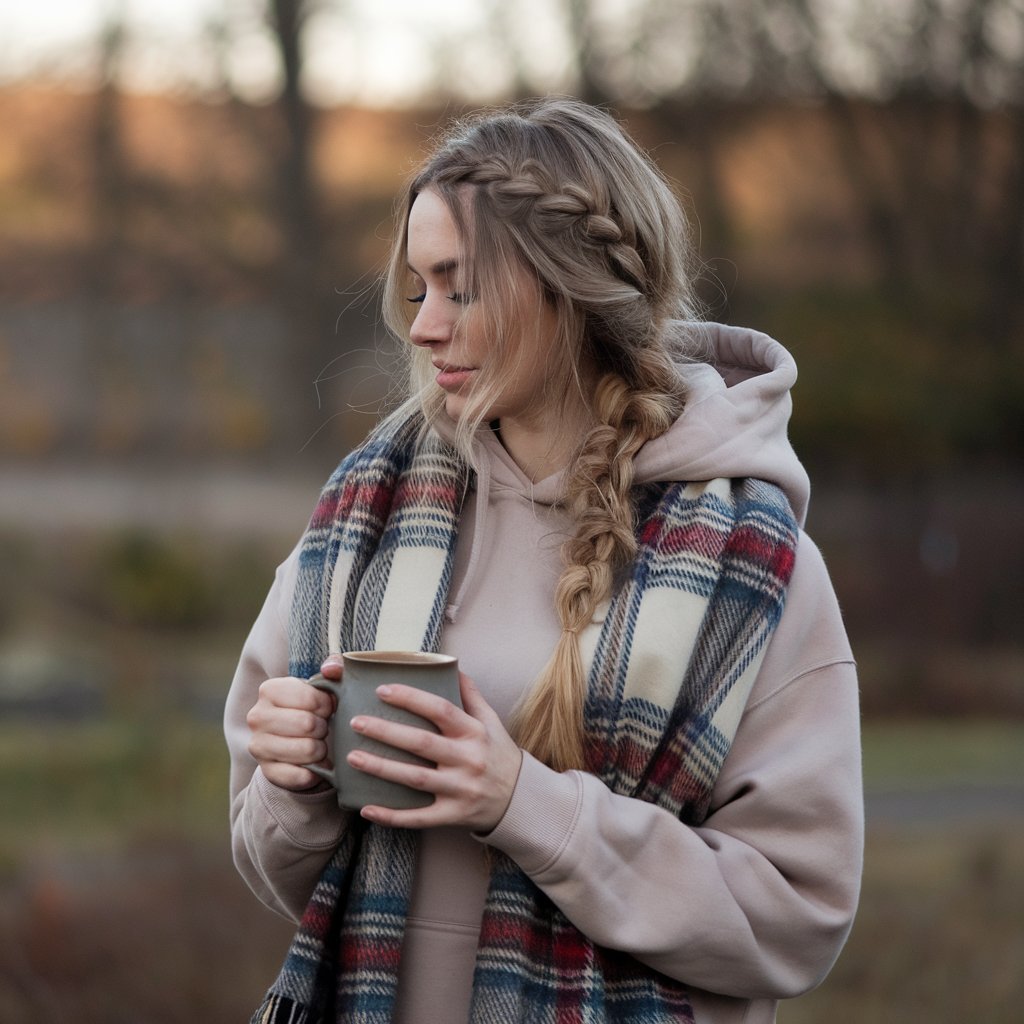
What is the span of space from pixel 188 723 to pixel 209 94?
225cm

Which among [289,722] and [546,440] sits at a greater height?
[546,440]

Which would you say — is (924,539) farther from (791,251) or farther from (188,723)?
(188,723)

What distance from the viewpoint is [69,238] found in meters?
5.02

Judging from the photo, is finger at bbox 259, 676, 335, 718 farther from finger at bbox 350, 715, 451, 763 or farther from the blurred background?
the blurred background

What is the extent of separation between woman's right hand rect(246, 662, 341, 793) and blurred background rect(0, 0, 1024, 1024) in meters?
2.99

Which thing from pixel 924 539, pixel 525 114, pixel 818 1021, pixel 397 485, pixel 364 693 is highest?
pixel 924 539

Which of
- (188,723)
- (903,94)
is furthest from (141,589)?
(903,94)

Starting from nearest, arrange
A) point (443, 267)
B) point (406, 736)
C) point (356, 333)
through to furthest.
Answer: point (406, 736), point (443, 267), point (356, 333)

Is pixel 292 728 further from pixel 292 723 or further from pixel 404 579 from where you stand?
pixel 404 579

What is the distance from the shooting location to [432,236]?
4.78 ft

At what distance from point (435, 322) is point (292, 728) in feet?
1.46

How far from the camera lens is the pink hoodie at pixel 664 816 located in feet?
4.32

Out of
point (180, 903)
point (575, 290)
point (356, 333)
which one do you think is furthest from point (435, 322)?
point (356, 333)

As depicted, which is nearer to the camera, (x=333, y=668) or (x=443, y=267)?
(x=333, y=668)
